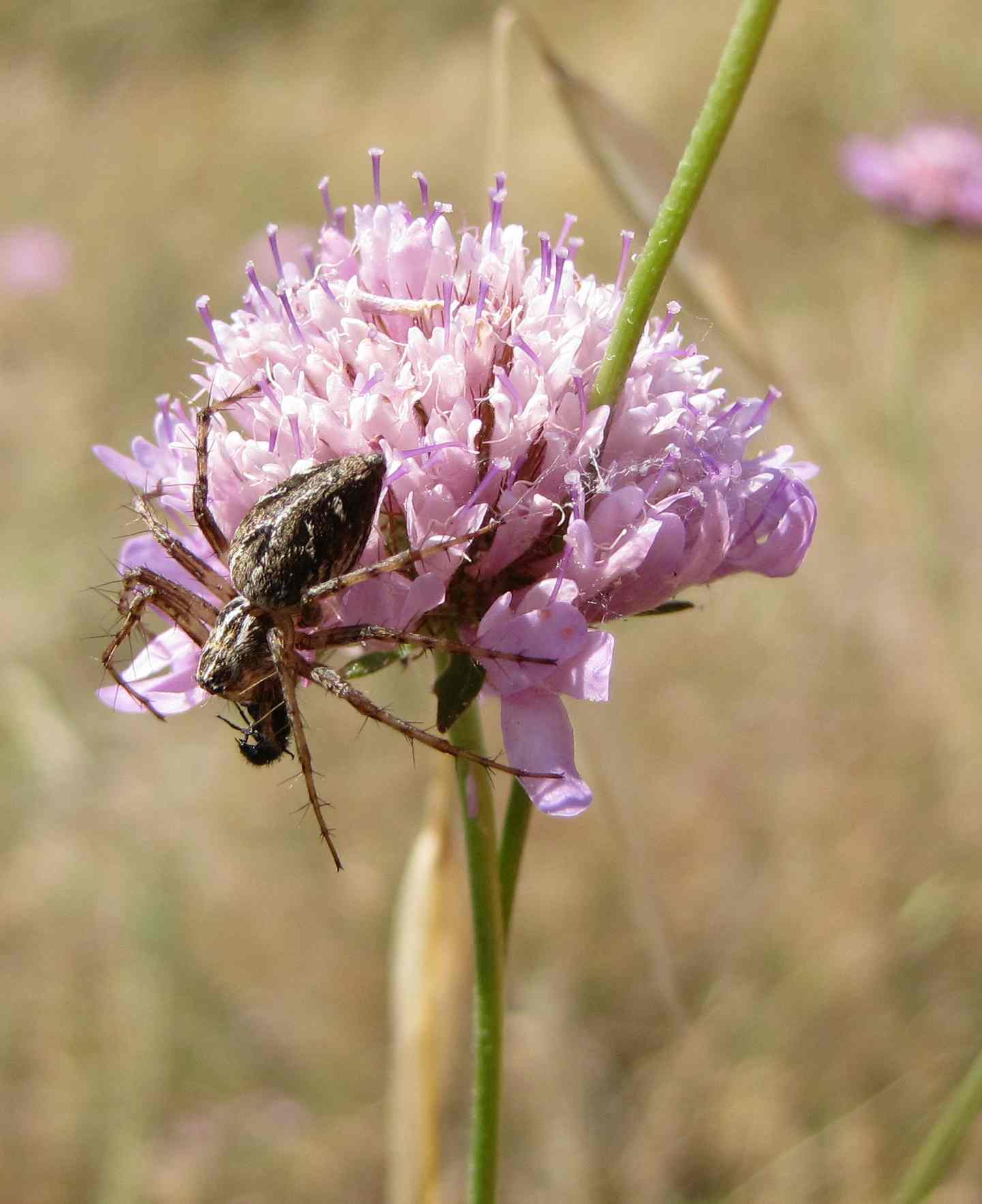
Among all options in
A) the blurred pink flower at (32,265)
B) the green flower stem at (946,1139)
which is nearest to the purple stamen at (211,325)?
the green flower stem at (946,1139)

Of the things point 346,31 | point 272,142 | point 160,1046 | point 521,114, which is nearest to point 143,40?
point 346,31

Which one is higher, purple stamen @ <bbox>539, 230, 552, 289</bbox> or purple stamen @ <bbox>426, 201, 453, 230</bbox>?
purple stamen @ <bbox>426, 201, 453, 230</bbox>

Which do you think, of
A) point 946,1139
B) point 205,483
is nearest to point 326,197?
point 205,483

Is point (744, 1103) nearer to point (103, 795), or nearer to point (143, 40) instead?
point (103, 795)

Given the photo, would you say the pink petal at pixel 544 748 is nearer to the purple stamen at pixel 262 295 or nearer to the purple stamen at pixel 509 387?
the purple stamen at pixel 509 387

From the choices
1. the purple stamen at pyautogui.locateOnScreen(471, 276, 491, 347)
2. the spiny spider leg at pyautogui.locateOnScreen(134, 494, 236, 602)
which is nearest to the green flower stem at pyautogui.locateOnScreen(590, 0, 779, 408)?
the purple stamen at pyautogui.locateOnScreen(471, 276, 491, 347)

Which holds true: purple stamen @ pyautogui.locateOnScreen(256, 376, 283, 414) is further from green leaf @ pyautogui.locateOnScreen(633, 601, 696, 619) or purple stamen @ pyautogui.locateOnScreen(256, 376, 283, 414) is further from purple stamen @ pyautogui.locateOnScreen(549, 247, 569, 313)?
green leaf @ pyautogui.locateOnScreen(633, 601, 696, 619)
